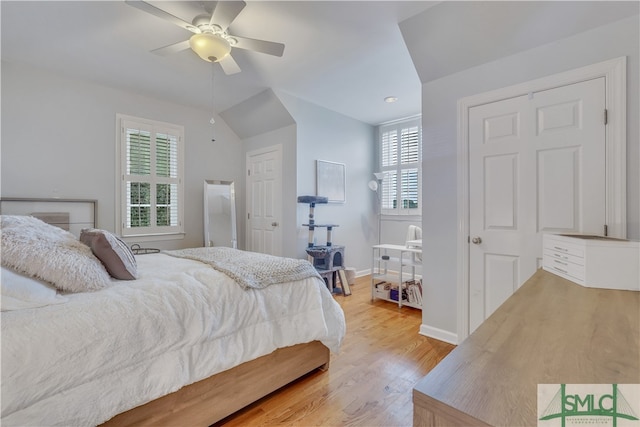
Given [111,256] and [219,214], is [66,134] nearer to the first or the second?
[219,214]

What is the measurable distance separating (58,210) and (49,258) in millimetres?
2657

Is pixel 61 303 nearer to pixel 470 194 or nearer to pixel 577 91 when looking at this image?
pixel 470 194

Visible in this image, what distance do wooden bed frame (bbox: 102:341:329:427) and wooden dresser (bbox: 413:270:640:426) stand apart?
127 centimetres

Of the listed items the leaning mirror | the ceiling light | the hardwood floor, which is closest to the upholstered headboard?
the leaning mirror

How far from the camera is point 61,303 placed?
1.12 metres

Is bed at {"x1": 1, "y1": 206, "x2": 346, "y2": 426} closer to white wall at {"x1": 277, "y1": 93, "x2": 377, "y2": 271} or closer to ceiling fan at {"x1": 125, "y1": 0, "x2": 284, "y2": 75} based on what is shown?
ceiling fan at {"x1": 125, "y1": 0, "x2": 284, "y2": 75}

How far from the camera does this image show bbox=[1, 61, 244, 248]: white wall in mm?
2977

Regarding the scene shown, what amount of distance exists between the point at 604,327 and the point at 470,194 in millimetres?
1729

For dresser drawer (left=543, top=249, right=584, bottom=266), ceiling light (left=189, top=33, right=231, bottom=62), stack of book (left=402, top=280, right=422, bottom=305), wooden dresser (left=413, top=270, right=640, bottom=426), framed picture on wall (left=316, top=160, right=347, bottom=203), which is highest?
ceiling light (left=189, top=33, right=231, bottom=62)

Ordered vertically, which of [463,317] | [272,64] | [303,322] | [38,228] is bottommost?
[463,317]

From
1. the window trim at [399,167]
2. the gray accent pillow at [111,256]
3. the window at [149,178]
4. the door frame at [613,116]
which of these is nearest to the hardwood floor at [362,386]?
the gray accent pillow at [111,256]

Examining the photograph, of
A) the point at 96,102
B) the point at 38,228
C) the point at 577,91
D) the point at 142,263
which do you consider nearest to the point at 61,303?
the point at 38,228

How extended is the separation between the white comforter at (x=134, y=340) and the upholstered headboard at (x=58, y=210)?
229cm

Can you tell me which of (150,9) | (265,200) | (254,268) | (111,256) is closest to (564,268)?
(254,268)
